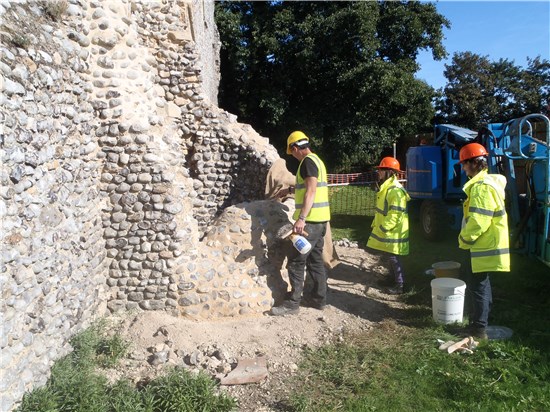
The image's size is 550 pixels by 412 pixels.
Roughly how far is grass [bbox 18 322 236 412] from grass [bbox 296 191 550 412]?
0.72 meters

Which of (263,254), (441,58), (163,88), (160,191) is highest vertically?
(441,58)

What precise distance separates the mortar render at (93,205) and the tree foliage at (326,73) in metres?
11.2

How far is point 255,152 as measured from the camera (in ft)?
23.7

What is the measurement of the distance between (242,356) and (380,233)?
8.84ft

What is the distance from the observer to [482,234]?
462 centimetres

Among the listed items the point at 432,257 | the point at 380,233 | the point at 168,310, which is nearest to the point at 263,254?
the point at 168,310

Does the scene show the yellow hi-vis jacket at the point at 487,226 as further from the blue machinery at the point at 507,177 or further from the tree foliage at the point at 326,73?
the tree foliage at the point at 326,73

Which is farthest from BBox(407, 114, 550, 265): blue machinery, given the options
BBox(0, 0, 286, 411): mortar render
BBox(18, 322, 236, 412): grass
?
BBox(18, 322, 236, 412): grass

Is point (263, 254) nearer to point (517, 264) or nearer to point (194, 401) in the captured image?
point (194, 401)

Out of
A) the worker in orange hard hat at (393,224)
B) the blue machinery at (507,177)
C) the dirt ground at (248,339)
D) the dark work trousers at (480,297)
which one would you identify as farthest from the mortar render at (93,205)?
the blue machinery at (507,177)

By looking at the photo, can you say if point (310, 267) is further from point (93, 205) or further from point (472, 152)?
point (93, 205)

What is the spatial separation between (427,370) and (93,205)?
3.56 meters

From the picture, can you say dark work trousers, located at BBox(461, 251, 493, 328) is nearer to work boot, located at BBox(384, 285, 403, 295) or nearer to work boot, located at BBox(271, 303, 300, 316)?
work boot, located at BBox(384, 285, 403, 295)

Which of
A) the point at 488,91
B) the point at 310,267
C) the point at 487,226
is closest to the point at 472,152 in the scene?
the point at 487,226
